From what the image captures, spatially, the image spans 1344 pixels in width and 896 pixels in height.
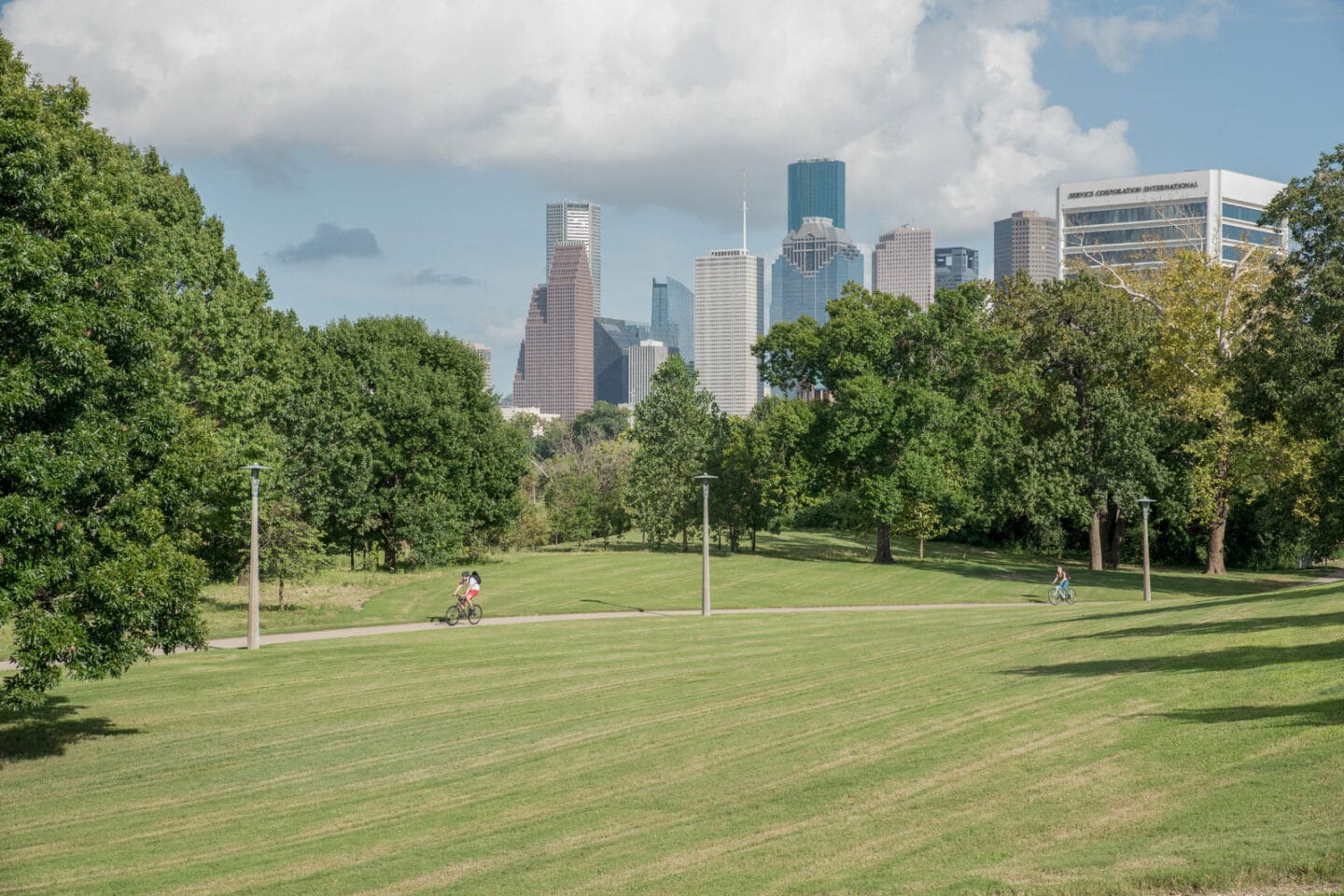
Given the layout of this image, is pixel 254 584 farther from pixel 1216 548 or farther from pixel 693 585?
pixel 1216 548

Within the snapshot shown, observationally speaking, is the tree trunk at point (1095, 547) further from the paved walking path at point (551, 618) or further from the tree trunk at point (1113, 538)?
the paved walking path at point (551, 618)

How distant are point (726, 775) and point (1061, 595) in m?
36.6

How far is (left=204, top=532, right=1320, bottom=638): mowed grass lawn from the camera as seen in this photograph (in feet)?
144

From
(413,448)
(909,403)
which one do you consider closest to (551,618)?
(413,448)

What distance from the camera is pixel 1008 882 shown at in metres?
9.66

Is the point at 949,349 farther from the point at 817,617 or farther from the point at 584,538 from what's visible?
the point at 584,538

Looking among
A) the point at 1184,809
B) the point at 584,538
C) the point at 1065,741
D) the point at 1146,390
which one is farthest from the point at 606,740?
the point at 584,538

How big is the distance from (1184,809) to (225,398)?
1299 inches

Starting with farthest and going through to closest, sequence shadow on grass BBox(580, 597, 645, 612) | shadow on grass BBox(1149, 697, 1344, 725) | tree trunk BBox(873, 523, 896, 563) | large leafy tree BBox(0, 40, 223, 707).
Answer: tree trunk BBox(873, 523, 896, 563) < shadow on grass BBox(580, 597, 645, 612) < large leafy tree BBox(0, 40, 223, 707) < shadow on grass BBox(1149, 697, 1344, 725)

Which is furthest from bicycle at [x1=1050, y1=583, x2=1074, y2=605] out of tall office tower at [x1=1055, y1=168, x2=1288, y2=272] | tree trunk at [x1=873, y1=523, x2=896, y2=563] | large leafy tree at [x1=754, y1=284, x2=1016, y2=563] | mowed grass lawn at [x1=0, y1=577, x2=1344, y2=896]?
tall office tower at [x1=1055, y1=168, x2=1288, y2=272]

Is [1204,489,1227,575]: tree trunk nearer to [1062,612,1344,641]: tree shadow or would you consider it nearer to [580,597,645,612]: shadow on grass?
[580,597,645,612]: shadow on grass

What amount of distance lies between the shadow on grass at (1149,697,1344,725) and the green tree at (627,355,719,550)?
5856cm

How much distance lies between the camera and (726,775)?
14945 millimetres

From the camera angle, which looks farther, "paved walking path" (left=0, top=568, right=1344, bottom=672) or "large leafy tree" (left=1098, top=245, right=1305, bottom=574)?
"large leafy tree" (left=1098, top=245, right=1305, bottom=574)
